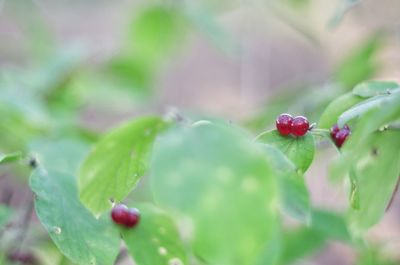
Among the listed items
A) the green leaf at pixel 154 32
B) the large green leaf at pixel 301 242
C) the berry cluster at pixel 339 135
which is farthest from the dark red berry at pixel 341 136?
the green leaf at pixel 154 32

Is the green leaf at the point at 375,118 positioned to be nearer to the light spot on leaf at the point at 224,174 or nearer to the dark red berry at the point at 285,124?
the dark red berry at the point at 285,124

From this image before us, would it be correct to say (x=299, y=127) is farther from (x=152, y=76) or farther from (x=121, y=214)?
(x=152, y=76)

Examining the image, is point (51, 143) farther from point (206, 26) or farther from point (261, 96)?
point (261, 96)

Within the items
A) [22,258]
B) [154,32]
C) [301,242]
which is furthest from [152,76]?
[22,258]

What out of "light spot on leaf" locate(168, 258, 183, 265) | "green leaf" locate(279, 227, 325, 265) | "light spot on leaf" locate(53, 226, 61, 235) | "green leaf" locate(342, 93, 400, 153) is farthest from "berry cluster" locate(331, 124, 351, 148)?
"green leaf" locate(279, 227, 325, 265)

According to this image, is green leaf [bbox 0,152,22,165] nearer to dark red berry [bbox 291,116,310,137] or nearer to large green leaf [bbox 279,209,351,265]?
dark red berry [bbox 291,116,310,137]

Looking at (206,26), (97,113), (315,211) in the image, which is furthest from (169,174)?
(97,113)
